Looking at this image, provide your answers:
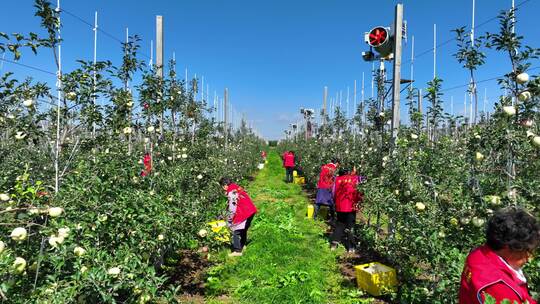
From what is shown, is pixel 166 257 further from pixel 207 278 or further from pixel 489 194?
pixel 489 194

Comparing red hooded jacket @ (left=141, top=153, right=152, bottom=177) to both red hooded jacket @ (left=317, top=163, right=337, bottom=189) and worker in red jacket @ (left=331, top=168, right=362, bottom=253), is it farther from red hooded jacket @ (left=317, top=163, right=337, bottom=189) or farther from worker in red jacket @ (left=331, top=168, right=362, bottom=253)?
red hooded jacket @ (left=317, top=163, right=337, bottom=189)

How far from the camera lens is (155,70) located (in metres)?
6.49

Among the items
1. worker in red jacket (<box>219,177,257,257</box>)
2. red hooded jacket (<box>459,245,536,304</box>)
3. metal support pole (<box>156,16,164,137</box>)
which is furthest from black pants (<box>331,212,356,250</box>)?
red hooded jacket (<box>459,245,536,304</box>)

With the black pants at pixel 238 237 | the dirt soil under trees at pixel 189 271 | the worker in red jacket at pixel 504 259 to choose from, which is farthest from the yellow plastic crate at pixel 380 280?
the worker in red jacket at pixel 504 259

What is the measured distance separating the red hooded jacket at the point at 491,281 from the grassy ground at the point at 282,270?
2966 mm

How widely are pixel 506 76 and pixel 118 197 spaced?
133 inches

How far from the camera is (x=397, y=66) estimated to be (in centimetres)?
Result: 572

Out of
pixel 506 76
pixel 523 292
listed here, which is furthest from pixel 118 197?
pixel 506 76

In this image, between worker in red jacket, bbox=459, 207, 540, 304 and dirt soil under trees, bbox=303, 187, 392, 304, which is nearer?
worker in red jacket, bbox=459, 207, 540, 304

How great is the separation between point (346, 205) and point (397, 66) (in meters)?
2.41

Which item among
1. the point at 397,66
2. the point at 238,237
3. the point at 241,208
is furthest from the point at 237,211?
the point at 397,66

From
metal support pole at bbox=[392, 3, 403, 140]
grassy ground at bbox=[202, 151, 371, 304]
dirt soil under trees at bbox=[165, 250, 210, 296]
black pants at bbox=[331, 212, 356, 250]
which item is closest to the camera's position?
grassy ground at bbox=[202, 151, 371, 304]

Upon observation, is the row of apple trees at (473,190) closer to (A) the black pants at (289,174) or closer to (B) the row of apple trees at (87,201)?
(B) the row of apple trees at (87,201)

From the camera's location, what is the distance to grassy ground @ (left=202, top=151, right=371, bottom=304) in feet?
15.4
